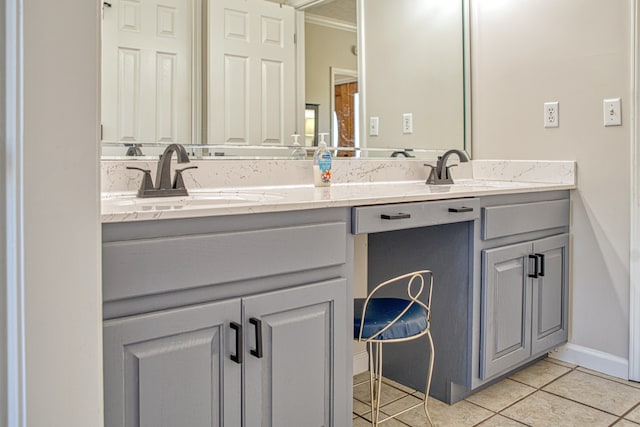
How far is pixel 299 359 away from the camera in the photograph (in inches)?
56.1

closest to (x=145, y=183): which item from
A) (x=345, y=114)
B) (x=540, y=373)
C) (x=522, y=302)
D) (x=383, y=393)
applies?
(x=345, y=114)

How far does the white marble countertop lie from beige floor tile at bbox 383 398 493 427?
2.69ft

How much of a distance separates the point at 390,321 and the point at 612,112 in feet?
4.77

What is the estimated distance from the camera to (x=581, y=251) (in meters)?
2.47

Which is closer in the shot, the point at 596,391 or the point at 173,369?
the point at 173,369

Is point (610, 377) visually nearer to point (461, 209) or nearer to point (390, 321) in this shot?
point (461, 209)

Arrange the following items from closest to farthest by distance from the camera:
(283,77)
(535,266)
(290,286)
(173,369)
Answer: (173,369) < (290,286) < (283,77) < (535,266)

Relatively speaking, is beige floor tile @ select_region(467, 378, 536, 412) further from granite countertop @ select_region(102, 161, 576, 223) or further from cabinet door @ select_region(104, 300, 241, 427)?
cabinet door @ select_region(104, 300, 241, 427)

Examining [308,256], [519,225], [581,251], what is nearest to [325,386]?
[308,256]

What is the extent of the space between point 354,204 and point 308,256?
0.23 meters

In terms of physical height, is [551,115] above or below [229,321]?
above

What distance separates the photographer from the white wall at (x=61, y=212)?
864 millimetres

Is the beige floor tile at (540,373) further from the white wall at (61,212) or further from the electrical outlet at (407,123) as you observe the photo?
the white wall at (61,212)

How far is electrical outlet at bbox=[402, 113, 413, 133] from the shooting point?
2656 mm
